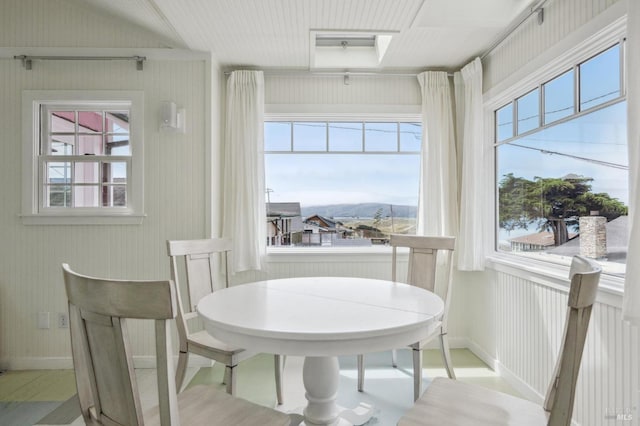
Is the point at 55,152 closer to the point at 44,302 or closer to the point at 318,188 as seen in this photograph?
the point at 44,302

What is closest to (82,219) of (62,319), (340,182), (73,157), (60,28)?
(73,157)

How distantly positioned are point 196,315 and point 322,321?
1.22 m

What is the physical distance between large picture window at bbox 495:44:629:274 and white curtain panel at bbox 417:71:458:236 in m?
0.43

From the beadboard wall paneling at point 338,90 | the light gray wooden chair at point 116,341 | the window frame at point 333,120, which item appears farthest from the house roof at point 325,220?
the light gray wooden chair at point 116,341

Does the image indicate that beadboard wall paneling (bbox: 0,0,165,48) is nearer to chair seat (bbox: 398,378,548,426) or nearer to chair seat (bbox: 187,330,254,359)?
chair seat (bbox: 187,330,254,359)

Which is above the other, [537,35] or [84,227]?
[537,35]

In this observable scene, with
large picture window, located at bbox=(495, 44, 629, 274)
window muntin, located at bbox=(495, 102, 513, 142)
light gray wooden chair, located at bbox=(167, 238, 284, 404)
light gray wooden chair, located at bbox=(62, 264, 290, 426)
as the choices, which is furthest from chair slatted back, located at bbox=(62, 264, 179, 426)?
window muntin, located at bbox=(495, 102, 513, 142)

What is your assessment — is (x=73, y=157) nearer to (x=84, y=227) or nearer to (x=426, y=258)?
(x=84, y=227)

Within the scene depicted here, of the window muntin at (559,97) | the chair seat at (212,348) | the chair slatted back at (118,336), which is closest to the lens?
the chair slatted back at (118,336)

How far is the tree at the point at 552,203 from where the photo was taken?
1.91m

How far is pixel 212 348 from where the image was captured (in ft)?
6.16

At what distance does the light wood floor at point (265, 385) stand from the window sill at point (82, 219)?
3.86 ft

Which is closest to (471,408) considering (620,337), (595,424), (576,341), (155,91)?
(576,341)

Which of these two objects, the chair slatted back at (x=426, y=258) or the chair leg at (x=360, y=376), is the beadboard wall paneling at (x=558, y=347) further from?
the chair leg at (x=360, y=376)
